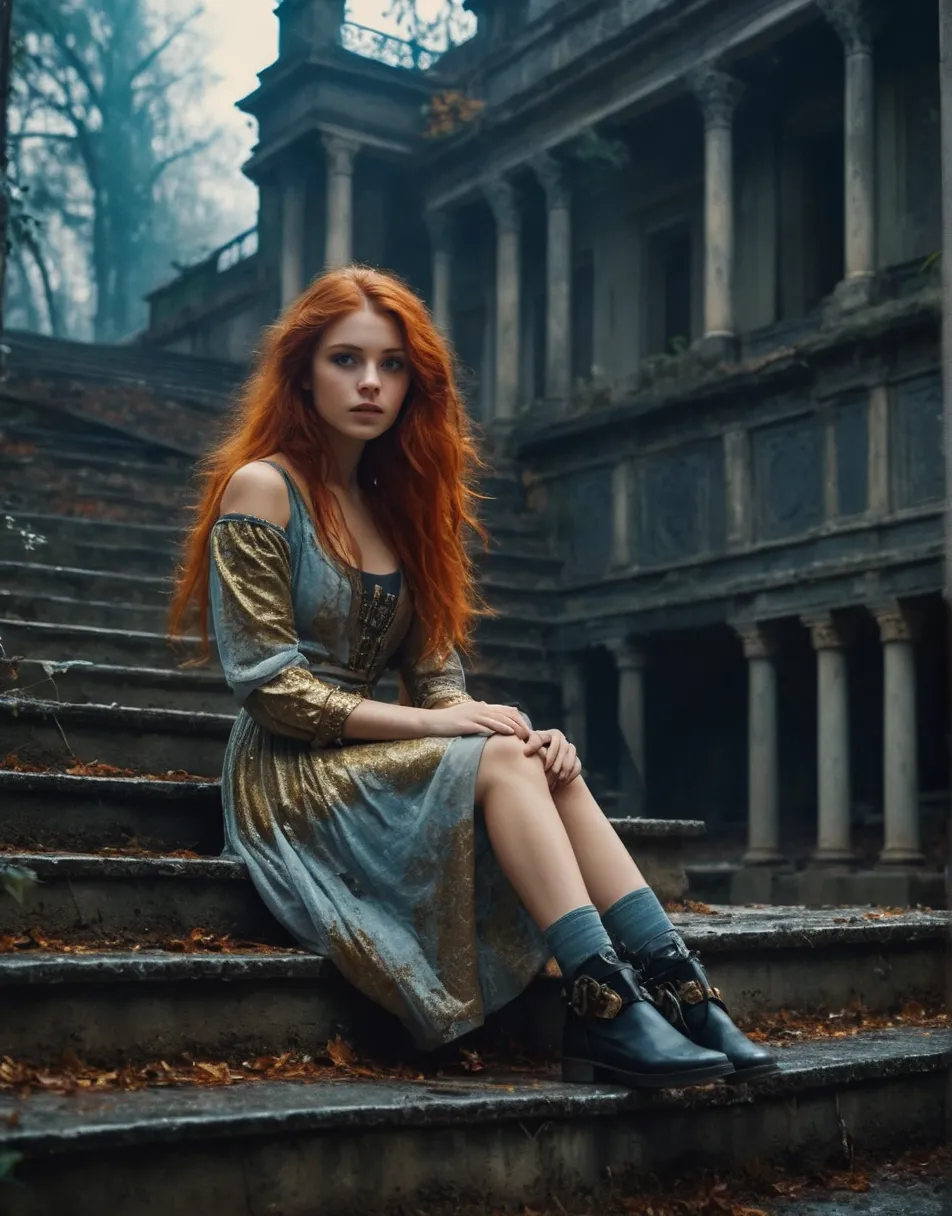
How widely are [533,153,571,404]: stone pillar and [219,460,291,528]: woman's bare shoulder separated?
1462 cm

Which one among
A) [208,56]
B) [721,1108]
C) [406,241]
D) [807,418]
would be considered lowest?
[721,1108]

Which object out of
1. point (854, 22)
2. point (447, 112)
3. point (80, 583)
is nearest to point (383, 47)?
point (447, 112)

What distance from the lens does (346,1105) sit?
114 inches

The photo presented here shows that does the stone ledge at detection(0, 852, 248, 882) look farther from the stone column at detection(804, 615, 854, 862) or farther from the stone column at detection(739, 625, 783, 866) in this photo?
the stone column at detection(739, 625, 783, 866)

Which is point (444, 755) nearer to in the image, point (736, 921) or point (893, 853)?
point (736, 921)

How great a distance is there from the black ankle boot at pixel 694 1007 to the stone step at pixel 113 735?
1.84 metres

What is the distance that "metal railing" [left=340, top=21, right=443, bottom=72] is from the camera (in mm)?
21062

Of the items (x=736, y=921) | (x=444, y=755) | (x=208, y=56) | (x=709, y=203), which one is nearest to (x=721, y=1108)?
(x=444, y=755)

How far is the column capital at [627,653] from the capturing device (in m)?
14.7

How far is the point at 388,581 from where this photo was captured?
3.99m

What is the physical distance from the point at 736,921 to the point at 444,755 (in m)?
1.68

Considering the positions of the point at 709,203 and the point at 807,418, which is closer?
the point at 807,418

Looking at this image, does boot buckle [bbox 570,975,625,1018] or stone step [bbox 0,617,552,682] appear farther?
stone step [bbox 0,617,552,682]

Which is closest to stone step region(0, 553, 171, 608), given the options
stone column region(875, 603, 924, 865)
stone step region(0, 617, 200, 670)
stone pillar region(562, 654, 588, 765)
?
stone step region(0, 617, 200, 670)
